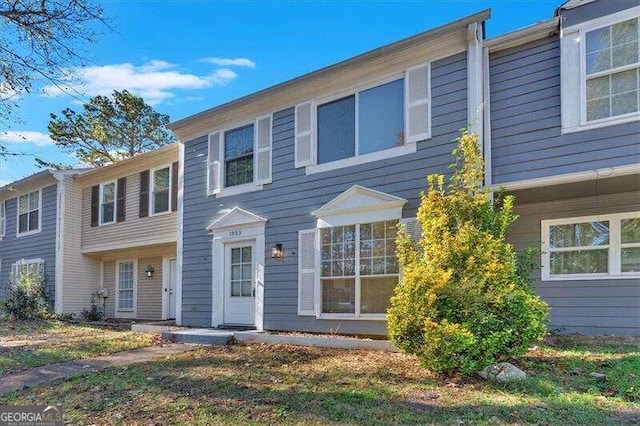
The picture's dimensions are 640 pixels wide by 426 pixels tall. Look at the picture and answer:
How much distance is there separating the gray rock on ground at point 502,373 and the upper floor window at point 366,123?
3856mm

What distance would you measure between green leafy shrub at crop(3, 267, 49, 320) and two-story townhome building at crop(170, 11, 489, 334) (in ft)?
21.4

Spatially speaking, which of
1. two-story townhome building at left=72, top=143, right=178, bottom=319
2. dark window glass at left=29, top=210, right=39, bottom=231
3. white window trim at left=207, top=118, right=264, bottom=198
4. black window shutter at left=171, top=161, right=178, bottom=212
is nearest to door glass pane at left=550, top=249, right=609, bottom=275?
white window trim at left=207, top=118, right=264, bottom=198

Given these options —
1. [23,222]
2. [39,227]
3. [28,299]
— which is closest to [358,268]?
[28,299]

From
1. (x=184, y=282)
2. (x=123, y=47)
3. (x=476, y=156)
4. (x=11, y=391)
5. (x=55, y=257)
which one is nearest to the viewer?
(x=11, y=391)

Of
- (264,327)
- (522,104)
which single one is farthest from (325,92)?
(264,327)

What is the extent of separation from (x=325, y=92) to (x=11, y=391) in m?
6.99

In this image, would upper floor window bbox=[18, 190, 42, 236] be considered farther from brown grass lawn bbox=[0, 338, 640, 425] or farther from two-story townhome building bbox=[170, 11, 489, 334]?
brown grass lawn bbox=[0, 338, 640, 425]

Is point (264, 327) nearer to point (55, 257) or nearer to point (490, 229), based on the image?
point (490, 229)

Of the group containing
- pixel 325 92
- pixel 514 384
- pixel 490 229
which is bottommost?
pixel 514 384

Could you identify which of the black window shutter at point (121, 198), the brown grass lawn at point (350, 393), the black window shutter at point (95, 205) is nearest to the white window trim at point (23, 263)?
the black window shutter at point (95, 205)

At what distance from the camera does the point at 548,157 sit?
286 inches

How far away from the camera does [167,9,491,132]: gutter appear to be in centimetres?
749

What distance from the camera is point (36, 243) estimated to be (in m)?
17.1

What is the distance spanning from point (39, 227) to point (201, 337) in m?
11.0
